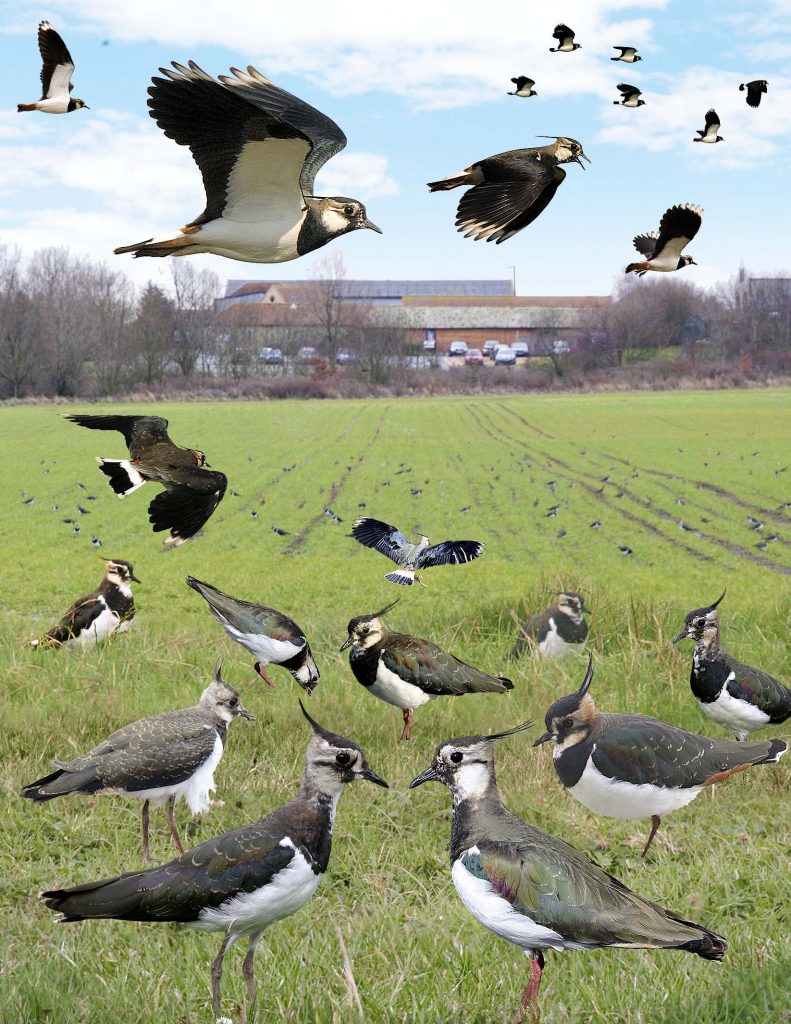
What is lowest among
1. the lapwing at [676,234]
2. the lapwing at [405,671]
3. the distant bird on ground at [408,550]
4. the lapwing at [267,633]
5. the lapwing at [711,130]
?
the lapwing at [405,671]

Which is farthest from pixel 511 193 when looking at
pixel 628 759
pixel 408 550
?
pixel 628 759

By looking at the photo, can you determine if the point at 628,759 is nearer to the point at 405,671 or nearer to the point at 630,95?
the point at 405,671

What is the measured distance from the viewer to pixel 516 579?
25672mm

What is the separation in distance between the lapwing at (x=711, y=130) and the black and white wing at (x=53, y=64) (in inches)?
81.7

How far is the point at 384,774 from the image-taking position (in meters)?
10.8

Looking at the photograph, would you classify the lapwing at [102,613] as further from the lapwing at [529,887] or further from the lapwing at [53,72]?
the lapwing at [53,72]

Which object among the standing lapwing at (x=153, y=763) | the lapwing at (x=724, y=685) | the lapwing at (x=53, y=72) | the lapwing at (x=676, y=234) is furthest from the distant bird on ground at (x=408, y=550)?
the lapwing at (x=724, y=685)

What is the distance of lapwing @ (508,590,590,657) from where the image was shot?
575 inches

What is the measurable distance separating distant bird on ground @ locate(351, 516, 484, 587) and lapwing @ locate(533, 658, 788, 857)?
255 centimetres

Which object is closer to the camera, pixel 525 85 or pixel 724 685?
pixel 525 85

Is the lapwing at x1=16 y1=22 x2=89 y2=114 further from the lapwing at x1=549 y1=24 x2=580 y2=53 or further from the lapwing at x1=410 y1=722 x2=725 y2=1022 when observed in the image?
the lapwing at x1=410 y1=722 x2=725 y2=1022

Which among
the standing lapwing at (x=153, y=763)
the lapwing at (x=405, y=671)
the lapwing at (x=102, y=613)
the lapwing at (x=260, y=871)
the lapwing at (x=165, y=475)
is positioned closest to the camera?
the lapwing at (x=165, y=475)

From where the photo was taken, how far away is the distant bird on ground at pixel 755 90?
3.25 meters

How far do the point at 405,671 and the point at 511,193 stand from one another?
16.9 feet
